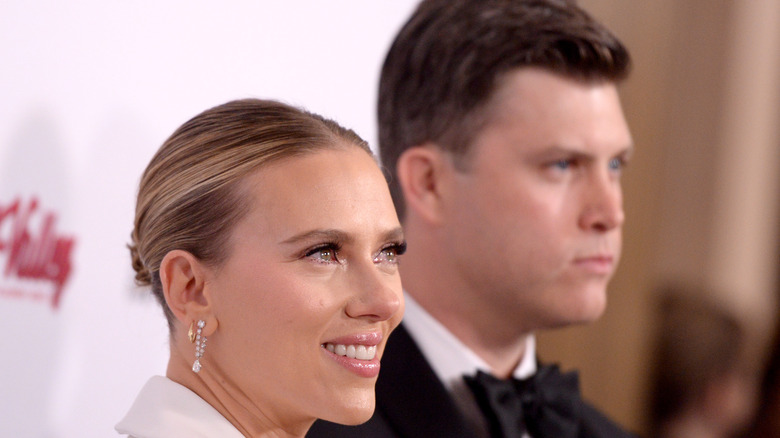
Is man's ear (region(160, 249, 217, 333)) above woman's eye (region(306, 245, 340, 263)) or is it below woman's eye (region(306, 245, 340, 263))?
below

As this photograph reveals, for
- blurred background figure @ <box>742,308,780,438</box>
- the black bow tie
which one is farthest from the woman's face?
blurred background figure @ <box>742,308,780,438</box>

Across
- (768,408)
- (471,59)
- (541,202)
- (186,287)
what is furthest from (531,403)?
(768,408)

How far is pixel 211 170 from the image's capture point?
3.84 feet

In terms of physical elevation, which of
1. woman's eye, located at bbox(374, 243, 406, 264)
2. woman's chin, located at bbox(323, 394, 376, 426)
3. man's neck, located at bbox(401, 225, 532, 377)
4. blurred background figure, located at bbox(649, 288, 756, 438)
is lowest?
blurred background figure, located at bbox(649, 288, 756, 438)

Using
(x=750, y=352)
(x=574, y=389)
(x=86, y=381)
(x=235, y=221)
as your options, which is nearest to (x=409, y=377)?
(x=574, y=389)

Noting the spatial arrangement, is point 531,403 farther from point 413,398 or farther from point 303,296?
point 303,296

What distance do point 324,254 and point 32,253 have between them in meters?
0.57

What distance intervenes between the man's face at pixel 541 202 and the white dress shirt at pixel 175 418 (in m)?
0.78

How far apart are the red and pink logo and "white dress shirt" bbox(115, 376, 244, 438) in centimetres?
37

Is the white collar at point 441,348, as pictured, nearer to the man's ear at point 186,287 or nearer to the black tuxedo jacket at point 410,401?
the black tuxedo jacket at point 410,401

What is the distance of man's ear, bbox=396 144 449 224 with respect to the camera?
1878 mm

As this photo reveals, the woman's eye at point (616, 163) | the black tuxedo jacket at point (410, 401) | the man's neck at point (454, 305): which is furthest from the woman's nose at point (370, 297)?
the woman's eye at point (616, 163)

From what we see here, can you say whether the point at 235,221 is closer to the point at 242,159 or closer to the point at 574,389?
the point at 242,159

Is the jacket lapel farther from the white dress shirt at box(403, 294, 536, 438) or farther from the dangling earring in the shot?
the dangling earring
